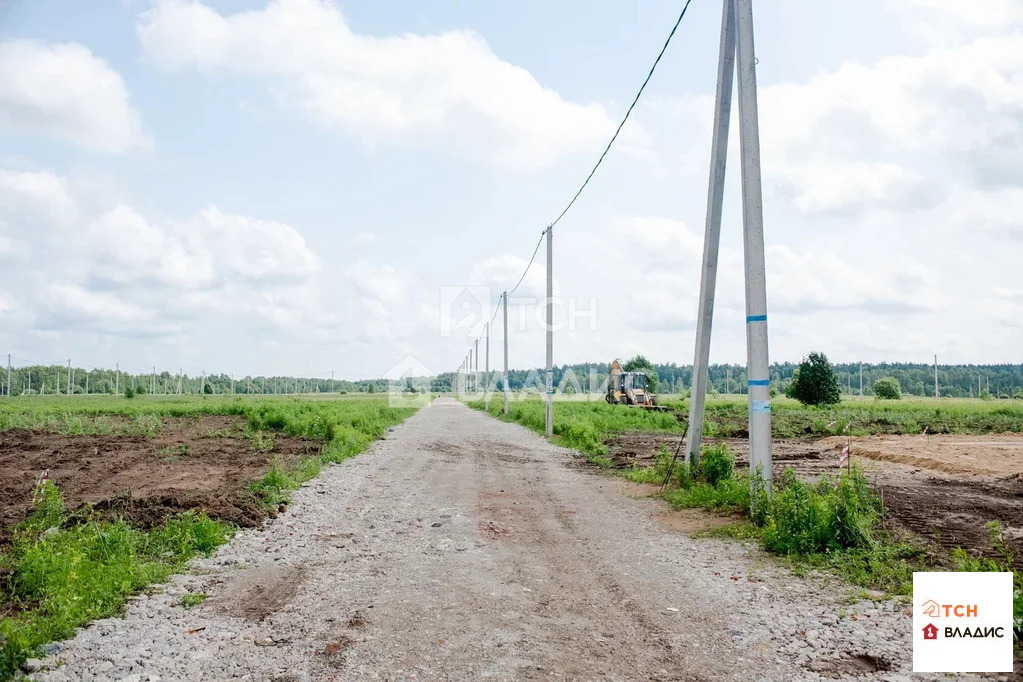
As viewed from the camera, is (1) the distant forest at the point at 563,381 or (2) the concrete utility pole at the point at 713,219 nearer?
(2) the concrete utility pole at the point at 713,219

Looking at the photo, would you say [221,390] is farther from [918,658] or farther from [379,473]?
[918,658]

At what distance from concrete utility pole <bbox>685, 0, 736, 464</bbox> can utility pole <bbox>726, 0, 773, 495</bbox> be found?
131 centimetres

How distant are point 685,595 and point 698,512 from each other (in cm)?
461

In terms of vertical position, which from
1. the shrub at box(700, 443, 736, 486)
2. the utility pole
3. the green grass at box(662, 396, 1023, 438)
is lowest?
the green grass at box(662, 396, 1023, 438)

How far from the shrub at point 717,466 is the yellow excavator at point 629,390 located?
33126 millimetres

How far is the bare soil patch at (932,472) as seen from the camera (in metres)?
9.03

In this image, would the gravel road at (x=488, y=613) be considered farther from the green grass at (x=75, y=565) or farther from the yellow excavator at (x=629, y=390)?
the yellow excavator at (x=629, y=390)

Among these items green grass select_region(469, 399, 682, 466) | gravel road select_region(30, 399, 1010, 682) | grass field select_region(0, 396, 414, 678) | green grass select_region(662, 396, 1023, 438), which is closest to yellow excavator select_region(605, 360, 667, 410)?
green grass select_region(662, 396, 1023, 438)

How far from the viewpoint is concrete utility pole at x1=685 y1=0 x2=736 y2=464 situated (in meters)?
11.3

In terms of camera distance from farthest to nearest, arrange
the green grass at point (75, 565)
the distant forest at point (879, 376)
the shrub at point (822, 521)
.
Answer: the distant forest at point (879, 376) < the shrub at point (822, 521) < the green grass at point (75, 565)

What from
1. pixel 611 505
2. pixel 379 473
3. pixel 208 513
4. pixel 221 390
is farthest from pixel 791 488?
pixel 221 390

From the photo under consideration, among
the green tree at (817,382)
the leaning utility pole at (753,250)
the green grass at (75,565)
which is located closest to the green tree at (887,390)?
the green tree at (817,382)

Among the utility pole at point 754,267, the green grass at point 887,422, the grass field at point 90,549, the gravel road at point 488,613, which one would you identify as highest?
the utility pole at point 754,267

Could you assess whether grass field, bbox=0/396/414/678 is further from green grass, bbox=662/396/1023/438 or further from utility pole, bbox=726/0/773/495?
green grass, bbox=662/396/1023/438
